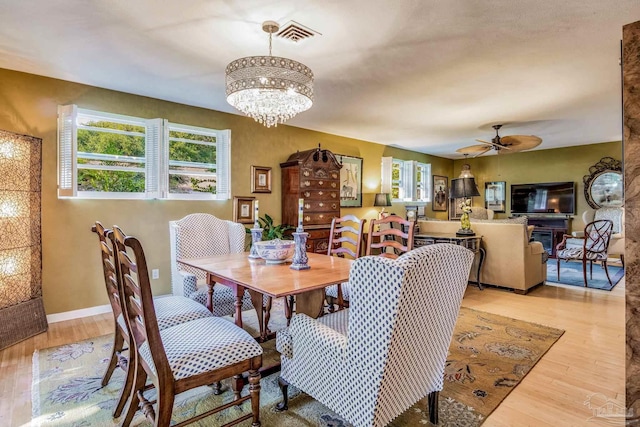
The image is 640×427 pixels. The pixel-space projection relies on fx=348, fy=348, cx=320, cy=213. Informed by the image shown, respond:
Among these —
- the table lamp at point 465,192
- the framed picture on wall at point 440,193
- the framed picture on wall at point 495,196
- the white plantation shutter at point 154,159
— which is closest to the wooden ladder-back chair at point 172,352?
the white plantation shutter at point 154,159

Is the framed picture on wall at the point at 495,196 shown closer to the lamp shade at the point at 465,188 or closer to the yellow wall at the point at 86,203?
the lamp shade at the point at 465,188

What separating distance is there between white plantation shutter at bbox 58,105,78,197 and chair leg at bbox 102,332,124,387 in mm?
2023

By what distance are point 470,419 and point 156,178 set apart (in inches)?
149

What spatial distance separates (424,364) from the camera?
1.60m

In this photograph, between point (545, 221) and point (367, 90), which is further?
point (545, 221)

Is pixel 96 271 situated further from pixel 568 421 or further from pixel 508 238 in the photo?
pixel 508 238

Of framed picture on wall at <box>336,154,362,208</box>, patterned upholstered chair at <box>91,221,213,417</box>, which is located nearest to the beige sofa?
framed picture on wall at <box>336,154,362,208</box>

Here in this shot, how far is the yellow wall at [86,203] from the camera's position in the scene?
10.9 ft

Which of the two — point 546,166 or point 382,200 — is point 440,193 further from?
point 382,200

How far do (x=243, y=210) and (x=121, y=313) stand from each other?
9.46ft

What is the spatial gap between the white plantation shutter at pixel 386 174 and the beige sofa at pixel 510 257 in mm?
2176

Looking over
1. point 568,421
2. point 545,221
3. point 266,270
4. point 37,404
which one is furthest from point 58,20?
point 545,221

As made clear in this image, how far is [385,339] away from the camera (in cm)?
132

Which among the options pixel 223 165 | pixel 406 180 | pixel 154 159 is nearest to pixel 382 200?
pixel 406 180
